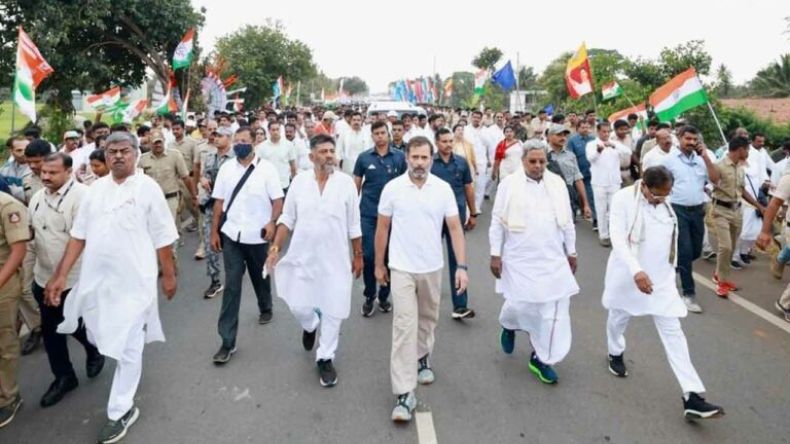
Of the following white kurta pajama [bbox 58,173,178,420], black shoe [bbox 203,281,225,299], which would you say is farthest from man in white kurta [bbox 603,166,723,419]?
black shoe [bbox 203,281,225,299]

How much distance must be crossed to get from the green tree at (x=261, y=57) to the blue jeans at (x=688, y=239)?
2793 cm

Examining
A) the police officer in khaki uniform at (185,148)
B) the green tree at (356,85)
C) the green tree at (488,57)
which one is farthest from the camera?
the green tree at (356,85)

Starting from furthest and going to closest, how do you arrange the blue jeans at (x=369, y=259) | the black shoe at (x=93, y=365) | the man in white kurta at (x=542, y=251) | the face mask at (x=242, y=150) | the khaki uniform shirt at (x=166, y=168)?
1. the khaki uniform shirt at (x=166, y=168)
2. the blue jeans at (x=369, y=259)
3. the face mask at (x=242, y=150)
4. the black shoe at (x=93, y=365)
5. the man in white kurta at (x=542, y=251)

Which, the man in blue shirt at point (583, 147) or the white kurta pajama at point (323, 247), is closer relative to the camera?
the white kurta pajama at point (323, 247)

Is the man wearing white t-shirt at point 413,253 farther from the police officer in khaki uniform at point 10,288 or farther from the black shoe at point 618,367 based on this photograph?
the police officer in khaki uniform at point 10,288

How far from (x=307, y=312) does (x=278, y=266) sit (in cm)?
43

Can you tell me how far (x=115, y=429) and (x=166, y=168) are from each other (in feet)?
13.7

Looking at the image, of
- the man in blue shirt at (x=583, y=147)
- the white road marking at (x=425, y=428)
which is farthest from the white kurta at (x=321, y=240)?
the man in blue shirt at (x=583, y=147)

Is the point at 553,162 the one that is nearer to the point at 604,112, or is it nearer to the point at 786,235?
the point at 786,235

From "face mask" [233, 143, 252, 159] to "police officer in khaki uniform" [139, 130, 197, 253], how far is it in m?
2.55

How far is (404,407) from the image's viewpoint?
3598 mm

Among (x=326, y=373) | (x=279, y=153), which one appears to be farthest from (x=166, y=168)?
(x=326, y=373)

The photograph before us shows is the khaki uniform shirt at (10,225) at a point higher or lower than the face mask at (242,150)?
lower

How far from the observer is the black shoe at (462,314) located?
5.29 m
